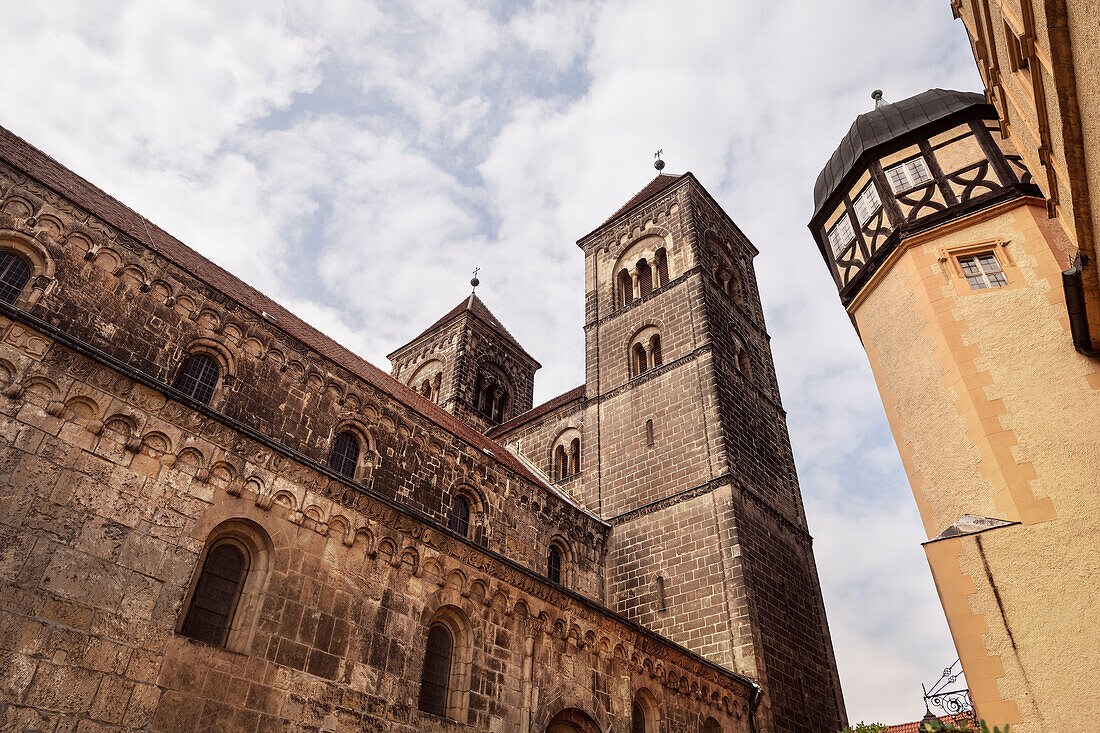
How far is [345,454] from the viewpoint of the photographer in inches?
554

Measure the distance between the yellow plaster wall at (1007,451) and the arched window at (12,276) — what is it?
1479cm

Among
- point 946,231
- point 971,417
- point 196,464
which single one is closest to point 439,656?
point 196,464

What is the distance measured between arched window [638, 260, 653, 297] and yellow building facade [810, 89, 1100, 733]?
30.9 ft

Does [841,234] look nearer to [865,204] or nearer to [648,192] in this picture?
[865,204]

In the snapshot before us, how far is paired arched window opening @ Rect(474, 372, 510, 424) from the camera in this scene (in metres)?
31.9

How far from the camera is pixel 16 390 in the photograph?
25.0 ft

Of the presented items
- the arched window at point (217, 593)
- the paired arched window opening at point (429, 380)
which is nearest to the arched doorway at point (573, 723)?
the arched window at point (217, 593)

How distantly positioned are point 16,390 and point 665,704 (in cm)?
1138

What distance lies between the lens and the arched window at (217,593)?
8.09 meters

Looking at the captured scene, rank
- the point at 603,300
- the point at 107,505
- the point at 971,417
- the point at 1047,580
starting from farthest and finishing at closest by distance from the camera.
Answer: the point at 603,300, the point at 971,417, the point at 1047,580, the point at 107,505

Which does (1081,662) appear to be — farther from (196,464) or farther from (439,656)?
(196,464)

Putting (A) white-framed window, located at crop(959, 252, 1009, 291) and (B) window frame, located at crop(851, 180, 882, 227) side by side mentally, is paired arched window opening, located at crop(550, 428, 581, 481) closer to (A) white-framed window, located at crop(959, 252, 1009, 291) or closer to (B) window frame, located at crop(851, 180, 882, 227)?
(B) window frame, located at crop(851, 180, 882, 227)

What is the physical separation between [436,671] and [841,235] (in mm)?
12819

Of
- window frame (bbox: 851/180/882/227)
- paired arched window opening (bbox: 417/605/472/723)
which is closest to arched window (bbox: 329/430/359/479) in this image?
paired arched window opening (bbox: 417/605/472/723)
